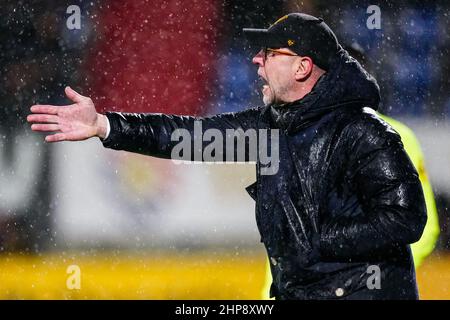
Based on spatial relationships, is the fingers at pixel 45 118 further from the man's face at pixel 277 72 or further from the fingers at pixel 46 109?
the man's face at pixel 277 72

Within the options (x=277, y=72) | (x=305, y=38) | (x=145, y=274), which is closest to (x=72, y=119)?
(x=277, y=72)

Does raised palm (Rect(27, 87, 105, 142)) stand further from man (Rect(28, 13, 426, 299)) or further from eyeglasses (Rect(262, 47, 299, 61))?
eyeglasses (Rect(262, 47, 299, 61))

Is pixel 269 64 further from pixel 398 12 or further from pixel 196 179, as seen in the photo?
pixel 398 12

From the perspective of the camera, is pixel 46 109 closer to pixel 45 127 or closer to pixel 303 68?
pixel 45 127

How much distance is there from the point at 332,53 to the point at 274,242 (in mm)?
711

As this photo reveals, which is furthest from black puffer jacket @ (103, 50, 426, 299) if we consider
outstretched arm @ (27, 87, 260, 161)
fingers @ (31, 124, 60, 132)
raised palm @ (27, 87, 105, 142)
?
fingers @ (31, 124, 60, 132)

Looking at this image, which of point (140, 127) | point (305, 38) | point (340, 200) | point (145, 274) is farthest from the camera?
A: point (145, 274)

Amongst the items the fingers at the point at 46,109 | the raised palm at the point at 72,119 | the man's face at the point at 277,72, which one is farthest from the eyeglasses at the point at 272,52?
the fingers at the point at 46,109

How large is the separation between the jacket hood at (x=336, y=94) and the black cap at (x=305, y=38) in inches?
3.5

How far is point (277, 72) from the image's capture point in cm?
274

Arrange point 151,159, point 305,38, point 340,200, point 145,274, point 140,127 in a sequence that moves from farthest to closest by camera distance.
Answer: point 151,159 < point 145,274 < point 140,127 < point 305,38 < point 340,200

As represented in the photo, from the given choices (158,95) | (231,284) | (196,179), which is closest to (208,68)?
(158,95)

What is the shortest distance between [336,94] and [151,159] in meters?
3.18

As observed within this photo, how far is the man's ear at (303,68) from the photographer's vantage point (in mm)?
2701
